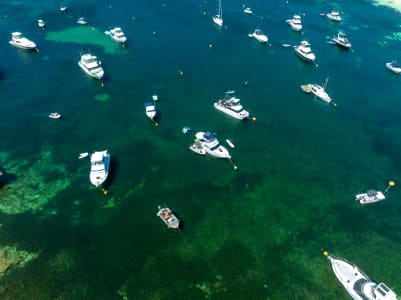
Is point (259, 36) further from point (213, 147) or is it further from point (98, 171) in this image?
point (98, 171)

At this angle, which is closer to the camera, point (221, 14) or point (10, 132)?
point (10, 132)

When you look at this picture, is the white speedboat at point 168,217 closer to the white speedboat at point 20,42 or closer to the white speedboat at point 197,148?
the white speedboat at point 197,148

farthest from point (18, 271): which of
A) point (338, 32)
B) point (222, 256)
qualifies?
point (338, 32)

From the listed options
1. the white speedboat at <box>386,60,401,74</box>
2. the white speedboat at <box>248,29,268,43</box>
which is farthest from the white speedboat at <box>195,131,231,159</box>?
the white speedboat at <box>386,60,401,74</box>

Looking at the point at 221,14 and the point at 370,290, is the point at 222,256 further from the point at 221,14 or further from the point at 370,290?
the point at 221,14

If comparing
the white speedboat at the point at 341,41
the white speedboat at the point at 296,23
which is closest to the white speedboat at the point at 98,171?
the white speedboat at the point at 341,41

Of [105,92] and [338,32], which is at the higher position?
[338,32]

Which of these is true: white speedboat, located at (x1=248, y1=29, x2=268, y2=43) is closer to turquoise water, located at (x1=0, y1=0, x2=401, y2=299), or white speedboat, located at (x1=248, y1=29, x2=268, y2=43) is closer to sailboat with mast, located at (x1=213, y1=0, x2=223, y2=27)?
turquoise water, located at (x1=0, y1=0, x2=401, y2=299)

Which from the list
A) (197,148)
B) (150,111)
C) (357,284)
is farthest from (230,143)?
(357,284)
